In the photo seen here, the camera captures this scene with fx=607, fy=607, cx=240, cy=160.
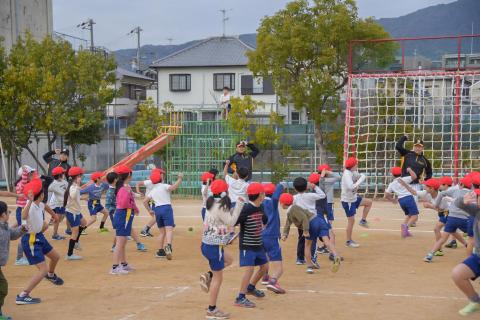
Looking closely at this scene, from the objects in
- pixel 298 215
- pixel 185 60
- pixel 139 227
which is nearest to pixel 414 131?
pixel 139 227

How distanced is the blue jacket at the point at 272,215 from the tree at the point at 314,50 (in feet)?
44.1

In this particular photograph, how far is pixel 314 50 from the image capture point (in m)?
21.7

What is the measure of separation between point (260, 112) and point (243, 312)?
2882cm

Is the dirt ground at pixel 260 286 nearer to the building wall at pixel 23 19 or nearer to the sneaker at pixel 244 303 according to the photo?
the sneaker at pixel 244 303

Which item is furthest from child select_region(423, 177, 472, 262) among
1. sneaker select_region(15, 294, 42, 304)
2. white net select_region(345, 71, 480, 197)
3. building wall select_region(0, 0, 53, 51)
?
building wall select_region(0, 0, 53, 51)

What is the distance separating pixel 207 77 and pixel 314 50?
1680cm

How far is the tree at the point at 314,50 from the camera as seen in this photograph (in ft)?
69.6

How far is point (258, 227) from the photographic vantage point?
744 cm

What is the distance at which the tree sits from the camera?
2120 centimetres

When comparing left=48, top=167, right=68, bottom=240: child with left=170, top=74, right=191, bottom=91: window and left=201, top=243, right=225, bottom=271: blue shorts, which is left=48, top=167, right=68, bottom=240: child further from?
left=170, top=74, right=191, bottom=91: window

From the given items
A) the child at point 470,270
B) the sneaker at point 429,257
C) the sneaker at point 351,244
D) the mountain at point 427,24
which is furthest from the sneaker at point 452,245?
the mountain at point 427,24

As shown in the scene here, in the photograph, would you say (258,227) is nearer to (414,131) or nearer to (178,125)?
(414,131)

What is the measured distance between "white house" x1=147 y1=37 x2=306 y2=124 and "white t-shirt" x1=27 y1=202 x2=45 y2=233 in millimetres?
28327

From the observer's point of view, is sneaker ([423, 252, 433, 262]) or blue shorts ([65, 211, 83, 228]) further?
blue shorts ([65, 211, 83, 228])
